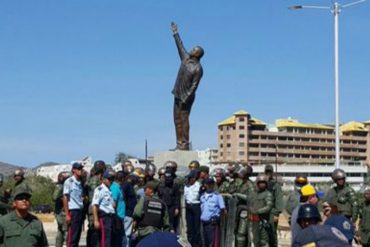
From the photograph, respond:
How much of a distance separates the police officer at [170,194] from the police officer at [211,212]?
1.98ft

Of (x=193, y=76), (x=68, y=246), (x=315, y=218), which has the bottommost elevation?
(x=68, y=246)

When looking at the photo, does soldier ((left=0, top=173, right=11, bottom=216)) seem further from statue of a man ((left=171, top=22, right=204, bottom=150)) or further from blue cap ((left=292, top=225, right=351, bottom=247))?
blue cap ((left=292, top=225, right=351, bottom=247))

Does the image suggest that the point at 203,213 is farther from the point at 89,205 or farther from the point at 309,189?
the point at 309,189

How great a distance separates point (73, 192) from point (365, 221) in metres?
5.10

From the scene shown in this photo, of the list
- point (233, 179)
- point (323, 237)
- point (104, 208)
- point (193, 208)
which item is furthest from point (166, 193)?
point (323, 237)

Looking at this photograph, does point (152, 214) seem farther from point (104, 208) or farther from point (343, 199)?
point (343, 199)

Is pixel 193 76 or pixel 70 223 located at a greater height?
pixel 193 76

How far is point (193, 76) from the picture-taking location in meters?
20.0

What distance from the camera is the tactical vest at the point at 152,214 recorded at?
11039 mm

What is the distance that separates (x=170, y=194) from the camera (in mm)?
14867

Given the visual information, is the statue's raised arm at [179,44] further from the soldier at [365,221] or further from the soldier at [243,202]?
the soldier at [365,221]

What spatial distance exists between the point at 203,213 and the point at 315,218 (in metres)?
8.58

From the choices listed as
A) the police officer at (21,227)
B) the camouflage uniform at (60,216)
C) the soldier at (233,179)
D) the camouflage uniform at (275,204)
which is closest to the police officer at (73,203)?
the camouflage uniform at (60,216)

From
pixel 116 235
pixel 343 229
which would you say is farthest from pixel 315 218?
pixel 116 235
